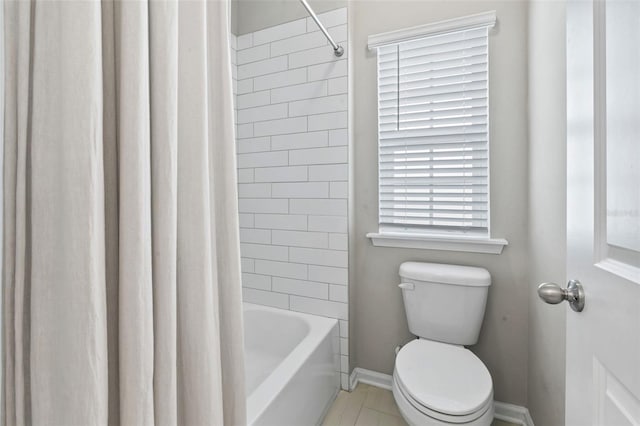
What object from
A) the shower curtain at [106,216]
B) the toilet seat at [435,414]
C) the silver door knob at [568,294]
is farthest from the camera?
the toilet seat at [435,414]

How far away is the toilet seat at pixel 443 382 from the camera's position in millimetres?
1114

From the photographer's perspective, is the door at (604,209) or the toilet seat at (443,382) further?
the toilet seat at (443,382)

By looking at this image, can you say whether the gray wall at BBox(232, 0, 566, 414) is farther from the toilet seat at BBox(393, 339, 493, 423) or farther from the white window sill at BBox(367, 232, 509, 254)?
the toilet seat at BBox(393, 339, 493, 423)

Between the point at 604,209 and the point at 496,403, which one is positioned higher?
the point at 604,209

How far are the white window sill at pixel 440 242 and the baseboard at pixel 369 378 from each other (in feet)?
2.52

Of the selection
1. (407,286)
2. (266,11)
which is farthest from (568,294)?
(266,11)

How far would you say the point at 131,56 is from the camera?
1.55 feet

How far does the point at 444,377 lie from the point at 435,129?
121 centimetres

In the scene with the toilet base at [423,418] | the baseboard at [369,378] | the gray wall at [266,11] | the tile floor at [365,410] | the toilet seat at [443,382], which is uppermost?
the gray wall at [266,11]

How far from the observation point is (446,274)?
155 cm

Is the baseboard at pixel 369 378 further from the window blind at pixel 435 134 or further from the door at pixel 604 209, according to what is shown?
the door at pixel 604 209

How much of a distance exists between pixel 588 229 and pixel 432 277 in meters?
1.02

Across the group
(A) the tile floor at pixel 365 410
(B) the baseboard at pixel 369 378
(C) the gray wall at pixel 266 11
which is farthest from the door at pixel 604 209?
(C) the gray wall at pixel 266 11

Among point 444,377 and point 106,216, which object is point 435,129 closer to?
point 444,377
